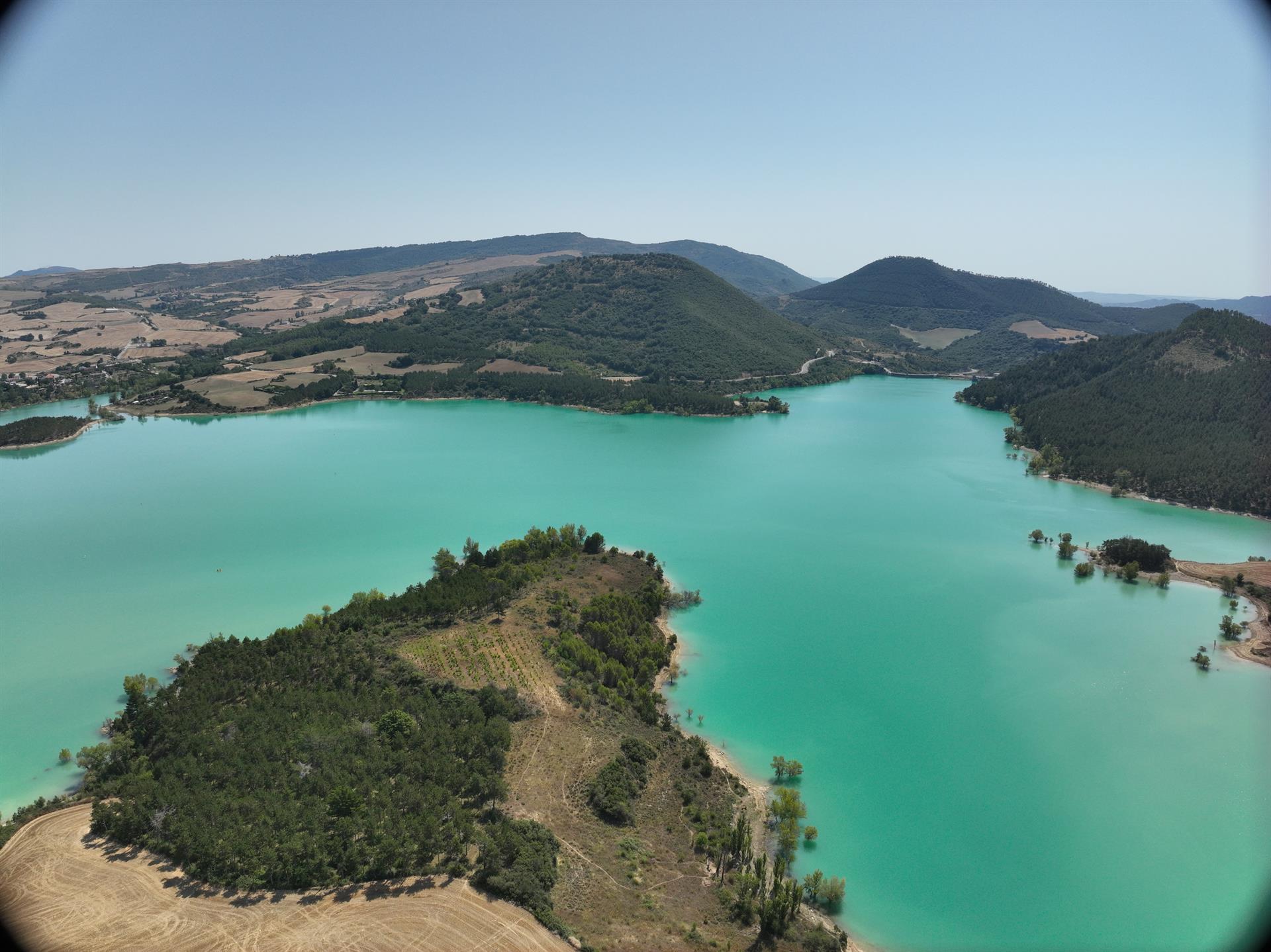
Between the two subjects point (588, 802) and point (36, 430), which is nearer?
point (588, 802)

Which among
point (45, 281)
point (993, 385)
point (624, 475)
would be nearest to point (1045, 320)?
point (993, 385)

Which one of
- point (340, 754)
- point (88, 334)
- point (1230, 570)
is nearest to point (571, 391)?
point (1230, 570)

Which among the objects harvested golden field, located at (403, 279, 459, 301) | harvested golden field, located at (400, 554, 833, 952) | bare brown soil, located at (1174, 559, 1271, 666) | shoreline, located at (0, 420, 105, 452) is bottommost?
harvested golden field, located at (400, 554, 833, 952)

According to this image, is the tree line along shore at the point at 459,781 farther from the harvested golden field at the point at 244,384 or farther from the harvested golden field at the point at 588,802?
the harvested golden field at the point at 244,384

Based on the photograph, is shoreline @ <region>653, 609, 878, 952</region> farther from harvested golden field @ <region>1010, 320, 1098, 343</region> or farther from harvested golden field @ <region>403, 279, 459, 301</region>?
harvested golden field @ <region>403, 279, 459, 301</region>

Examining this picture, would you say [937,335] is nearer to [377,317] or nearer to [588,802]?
[377,317]

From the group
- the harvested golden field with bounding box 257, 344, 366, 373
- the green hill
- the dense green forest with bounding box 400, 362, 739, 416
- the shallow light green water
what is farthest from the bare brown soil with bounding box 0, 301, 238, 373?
the shallow light green water

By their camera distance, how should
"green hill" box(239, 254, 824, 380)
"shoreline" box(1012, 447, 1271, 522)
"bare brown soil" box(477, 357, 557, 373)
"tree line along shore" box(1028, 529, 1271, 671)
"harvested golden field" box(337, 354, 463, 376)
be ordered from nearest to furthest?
"tree line along shore" box(1028, 529, 1271, 671) < "shoreline" box(1012, 447, 1271, 522) < "harvested golden field" box(337, 354, 463, 376) < "bare brown soil" box(477, 357, 557, 373) < "green hill" box(239, 254, 824, 380)
